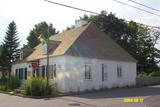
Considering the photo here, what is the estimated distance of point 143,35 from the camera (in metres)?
58.5

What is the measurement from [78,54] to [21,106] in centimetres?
1180

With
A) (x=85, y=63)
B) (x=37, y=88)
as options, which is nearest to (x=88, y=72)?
(x=85, y=63)

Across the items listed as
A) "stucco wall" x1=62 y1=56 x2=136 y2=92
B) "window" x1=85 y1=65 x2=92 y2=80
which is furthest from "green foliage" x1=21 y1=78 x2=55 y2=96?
"window" x1=85 y1=65 x2=92 y2=80

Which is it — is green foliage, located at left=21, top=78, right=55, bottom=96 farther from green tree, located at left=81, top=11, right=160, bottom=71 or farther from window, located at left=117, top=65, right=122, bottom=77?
green tree, located at left=81, top=11, right=160, bottom=71

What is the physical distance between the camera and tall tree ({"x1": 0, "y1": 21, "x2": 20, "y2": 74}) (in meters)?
52.9

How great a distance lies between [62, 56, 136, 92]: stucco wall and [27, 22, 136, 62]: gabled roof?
54cm

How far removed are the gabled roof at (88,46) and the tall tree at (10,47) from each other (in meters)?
14.5

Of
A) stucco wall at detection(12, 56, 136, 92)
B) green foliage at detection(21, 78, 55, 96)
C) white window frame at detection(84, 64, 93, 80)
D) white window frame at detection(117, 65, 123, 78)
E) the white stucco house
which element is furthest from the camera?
white window frame at detection(117, 65, 123, 78)

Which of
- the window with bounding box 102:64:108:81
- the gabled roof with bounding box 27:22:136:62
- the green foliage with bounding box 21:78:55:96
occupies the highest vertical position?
the gabled roof with bounding box 27:22:136:62

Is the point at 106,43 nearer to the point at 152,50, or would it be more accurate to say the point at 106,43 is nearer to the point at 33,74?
the point at 33,74

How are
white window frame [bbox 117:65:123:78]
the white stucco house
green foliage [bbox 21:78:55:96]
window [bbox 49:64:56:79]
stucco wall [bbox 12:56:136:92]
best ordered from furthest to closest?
white window frame [bbox 117:65:123:78] → window [bbox 49:64:56:79] → the white stucco house → stucco wall [bbox 12:56:136:92] → green foliage [bbox 21:78:55:96]

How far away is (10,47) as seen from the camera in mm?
54531

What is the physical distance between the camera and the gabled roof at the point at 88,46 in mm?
32562

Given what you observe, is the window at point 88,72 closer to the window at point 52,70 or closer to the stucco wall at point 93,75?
the stucco wall at point 93,75
